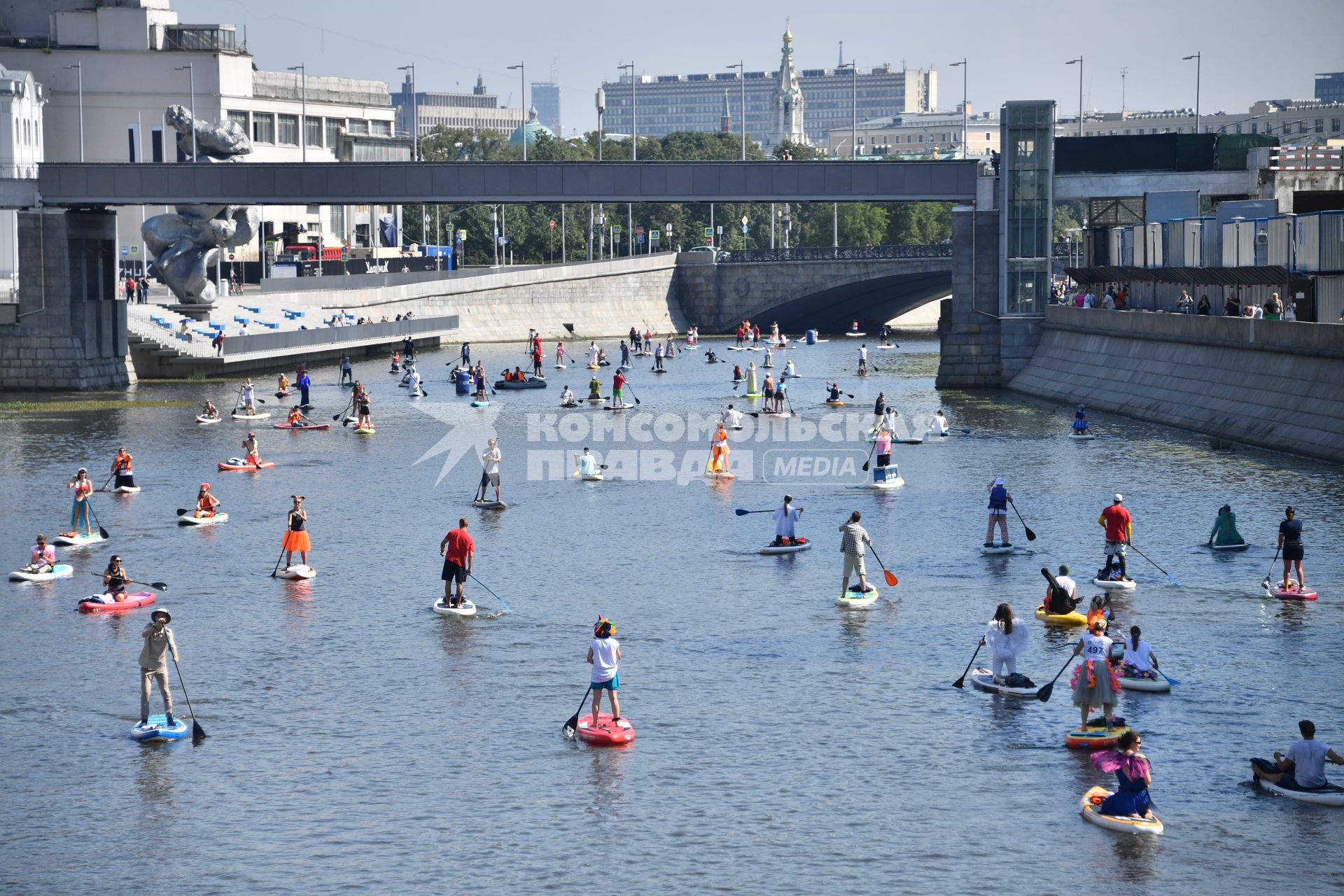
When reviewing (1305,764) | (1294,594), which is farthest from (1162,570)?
(1305,764)

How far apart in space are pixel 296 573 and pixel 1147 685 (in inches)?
745

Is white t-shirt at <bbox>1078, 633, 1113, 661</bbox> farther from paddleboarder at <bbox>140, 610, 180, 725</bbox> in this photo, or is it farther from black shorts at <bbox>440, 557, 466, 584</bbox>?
paddleboarder at <bbox>140, 610, 180, 725</bbox>

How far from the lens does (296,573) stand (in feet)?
123

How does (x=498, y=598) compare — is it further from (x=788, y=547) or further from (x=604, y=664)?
(x=604, y=664)

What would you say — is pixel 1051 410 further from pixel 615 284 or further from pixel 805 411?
pixel 615 284

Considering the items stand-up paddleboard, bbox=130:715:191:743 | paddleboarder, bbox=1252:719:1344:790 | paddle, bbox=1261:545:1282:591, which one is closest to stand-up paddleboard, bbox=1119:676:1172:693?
paddleboarder, bbox=1252:719:1344:790

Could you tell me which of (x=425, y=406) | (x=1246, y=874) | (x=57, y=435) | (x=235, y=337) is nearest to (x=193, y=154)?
(x=235, y=337)

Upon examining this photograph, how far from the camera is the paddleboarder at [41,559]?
37750 millimetres

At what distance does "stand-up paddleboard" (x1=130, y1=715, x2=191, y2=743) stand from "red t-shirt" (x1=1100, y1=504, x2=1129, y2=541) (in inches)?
761

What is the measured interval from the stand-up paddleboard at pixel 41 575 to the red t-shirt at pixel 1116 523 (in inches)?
899

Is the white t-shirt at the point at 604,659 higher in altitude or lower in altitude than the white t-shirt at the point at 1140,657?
higher

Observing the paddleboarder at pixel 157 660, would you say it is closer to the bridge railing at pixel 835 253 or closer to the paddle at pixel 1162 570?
the paddle at pixel 1162 570

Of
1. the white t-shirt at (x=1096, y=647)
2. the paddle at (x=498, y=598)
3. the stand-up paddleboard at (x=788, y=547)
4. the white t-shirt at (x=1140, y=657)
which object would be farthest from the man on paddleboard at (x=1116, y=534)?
the paddle at (x=498, y=598)

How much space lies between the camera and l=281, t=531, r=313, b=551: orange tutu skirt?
3797cm
